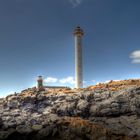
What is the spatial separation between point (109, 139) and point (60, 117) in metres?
6.50

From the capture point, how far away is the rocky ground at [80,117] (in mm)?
28766

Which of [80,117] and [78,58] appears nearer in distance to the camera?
[80,117]

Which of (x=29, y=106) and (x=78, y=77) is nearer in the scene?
(x=29, y=106)

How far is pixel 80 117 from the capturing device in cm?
3194

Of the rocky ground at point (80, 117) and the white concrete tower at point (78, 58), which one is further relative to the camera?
the white concrete tower at point (78, 58)

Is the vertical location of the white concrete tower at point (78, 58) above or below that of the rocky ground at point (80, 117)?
above

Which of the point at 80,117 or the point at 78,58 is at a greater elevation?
the point at 78,58

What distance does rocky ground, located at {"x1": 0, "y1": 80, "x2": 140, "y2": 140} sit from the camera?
28.8m

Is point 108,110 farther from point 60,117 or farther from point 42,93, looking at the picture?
point 42,93

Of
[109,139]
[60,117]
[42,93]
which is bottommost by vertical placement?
[109,139]

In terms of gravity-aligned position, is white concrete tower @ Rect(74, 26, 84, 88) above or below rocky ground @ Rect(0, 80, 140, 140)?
above

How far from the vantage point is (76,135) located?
29.1m

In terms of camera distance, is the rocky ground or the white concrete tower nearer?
the rocky ground

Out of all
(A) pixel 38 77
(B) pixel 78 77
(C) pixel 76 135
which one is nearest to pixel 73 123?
(C) pixel 76 135
